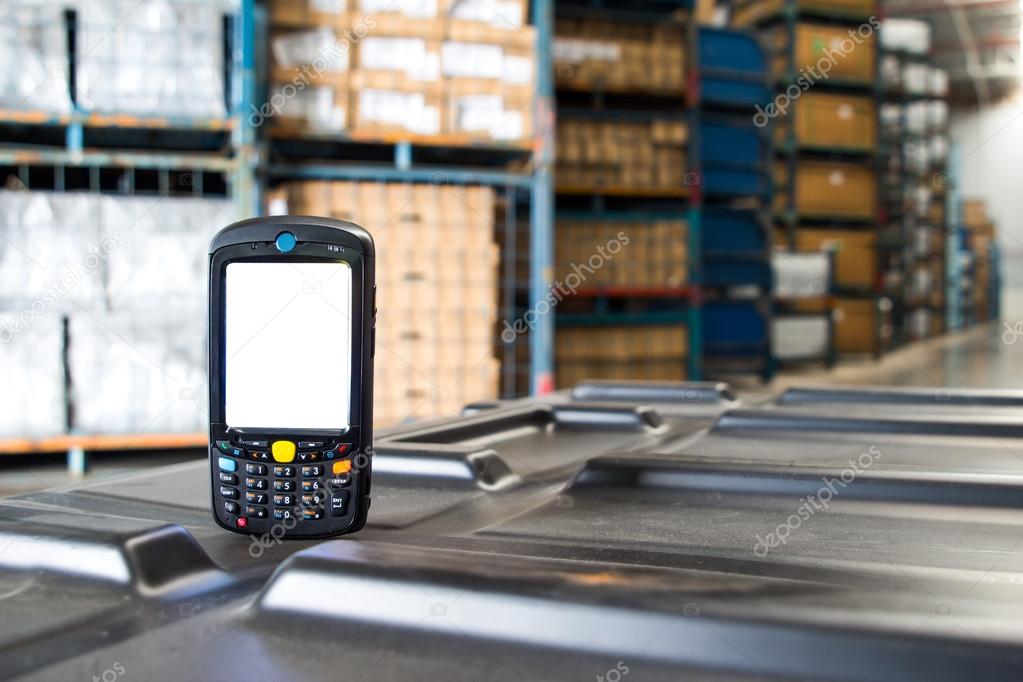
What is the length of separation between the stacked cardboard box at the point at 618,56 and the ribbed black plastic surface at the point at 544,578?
563 centimetres

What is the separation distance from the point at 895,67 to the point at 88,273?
11.0 meters

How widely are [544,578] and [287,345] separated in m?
0.33

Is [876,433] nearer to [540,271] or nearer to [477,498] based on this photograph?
[477,498]

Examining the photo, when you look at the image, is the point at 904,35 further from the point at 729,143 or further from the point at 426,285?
the point at 426,285

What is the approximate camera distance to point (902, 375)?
30.3 ft

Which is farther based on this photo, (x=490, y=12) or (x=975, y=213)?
(x=975, y=213)

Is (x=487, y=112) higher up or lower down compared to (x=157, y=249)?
higher up

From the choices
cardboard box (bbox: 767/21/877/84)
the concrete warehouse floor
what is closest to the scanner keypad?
the concrete warehouse floor

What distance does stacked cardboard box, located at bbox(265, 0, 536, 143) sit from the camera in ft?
14.3

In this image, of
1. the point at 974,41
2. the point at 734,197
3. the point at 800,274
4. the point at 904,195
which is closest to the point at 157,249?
the point at 734,197

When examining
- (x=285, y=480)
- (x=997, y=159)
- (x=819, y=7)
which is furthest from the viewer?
(x=997, y=159)

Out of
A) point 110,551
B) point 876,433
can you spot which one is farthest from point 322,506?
point 876,433

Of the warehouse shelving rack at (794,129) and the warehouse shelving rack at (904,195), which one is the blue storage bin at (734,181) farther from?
the warehouse shelving rack at (904,195)

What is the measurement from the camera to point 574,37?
21.2ft
